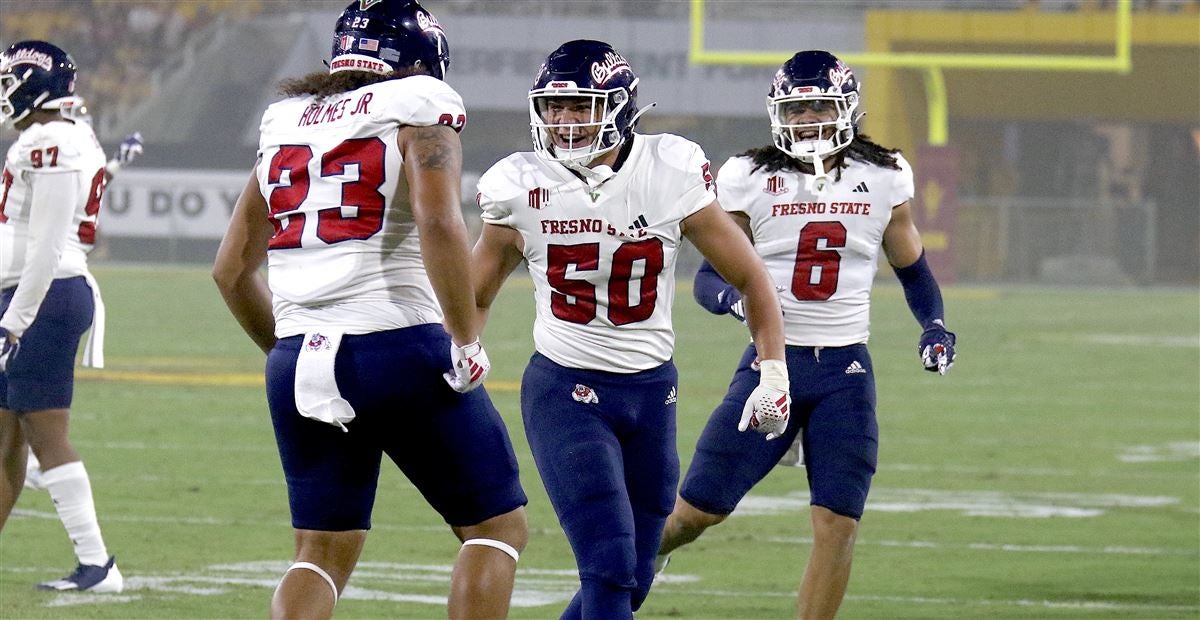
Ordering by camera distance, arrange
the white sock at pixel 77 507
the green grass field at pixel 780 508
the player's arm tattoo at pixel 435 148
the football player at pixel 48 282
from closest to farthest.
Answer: the player's arm tattoo at pixel 435 148 → the football player at pixel 48 282 → the white sock at pixel 77 507 → the green grass field at pixel 780 508

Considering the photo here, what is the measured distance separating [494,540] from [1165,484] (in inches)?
235

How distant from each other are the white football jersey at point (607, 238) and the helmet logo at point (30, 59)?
205cm

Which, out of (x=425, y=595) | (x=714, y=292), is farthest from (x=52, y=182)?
(x=714, y=292)

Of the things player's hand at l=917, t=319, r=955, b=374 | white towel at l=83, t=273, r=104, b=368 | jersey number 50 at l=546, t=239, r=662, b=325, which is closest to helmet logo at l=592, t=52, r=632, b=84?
jersey number 50 at l=546, t=239, r=662, b=325

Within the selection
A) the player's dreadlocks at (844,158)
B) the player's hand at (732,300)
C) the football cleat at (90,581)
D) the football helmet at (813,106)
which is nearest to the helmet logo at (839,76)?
the football helmet at (813,106)

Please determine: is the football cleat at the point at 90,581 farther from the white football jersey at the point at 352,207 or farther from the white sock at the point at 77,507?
the white football jersey at the point at 352,207

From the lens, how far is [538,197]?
4660 millimetres

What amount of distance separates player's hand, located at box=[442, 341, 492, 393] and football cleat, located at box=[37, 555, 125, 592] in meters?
2.74

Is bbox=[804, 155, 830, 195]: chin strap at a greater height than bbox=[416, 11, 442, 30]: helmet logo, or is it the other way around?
bbox=[416, 11, 442, 30]: helmet logo

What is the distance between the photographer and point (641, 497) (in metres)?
4.75

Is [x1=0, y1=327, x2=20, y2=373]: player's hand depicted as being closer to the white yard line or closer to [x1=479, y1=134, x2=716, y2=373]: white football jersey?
the white yard line

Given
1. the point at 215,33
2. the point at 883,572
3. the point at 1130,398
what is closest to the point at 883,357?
the point at 1130,398

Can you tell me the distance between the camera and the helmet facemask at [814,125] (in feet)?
18.7

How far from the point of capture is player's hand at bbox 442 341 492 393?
4137mm
